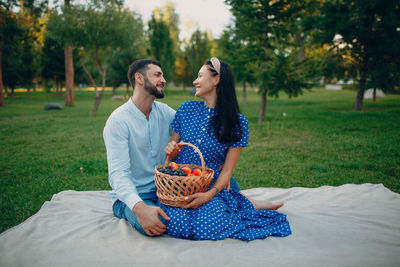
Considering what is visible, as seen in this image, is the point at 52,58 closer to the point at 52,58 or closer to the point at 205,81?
the point at 52,58

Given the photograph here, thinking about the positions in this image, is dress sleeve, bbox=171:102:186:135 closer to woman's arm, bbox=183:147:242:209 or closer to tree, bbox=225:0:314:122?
woman's arm, bbox=183:147:242:209

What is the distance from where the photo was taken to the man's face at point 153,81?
10.3 ft

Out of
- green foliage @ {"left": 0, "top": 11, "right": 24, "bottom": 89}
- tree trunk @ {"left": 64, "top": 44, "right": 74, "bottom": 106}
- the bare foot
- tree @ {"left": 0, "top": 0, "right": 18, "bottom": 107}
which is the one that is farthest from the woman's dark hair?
green foliage @ {"left": 0, "top": 11, "right": 24, "bottom": 89}

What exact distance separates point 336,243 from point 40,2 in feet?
94.7

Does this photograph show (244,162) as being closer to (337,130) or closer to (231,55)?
A: (337,130)

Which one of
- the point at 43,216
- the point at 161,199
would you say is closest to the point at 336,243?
the point at 161,199

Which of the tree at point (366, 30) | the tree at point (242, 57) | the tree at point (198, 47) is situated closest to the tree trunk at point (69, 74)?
the tree at point (242, 57)

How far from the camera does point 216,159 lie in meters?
3.12

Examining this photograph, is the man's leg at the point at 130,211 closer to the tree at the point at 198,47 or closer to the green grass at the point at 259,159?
the green grass at the point at 259,159

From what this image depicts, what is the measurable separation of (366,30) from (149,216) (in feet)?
45.2

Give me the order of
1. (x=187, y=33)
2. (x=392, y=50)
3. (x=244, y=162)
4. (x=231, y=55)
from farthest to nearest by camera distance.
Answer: (x=187, y=33) → (x=392, y=50) → (x=231, y=55) → (x=244, y=162)

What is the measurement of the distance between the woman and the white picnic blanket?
0.40 ft

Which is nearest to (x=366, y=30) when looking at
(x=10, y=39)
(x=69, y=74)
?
(x=69, y=74)

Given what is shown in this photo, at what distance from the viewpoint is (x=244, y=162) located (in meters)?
6.46
